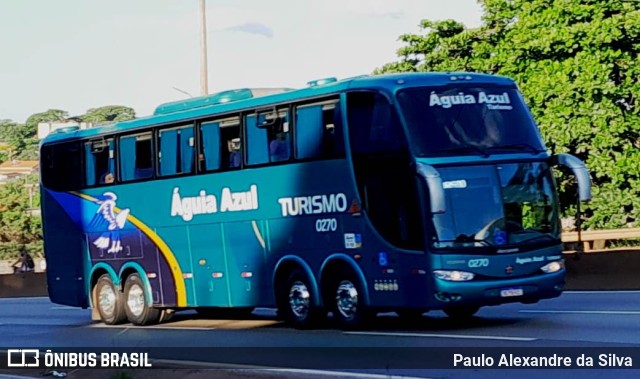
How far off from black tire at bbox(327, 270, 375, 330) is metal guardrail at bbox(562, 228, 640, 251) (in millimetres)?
10753

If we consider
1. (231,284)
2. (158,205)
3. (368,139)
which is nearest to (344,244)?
(368,139)

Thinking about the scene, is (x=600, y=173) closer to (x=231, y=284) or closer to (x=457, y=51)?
(x=457, y=51)

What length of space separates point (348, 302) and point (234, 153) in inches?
140

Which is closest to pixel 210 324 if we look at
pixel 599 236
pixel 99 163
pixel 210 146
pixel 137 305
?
pixel 137 305

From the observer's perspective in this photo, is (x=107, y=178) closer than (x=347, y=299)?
No

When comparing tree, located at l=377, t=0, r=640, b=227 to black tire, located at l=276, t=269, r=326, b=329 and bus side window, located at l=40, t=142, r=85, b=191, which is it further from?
black tire, located at l=276, t=269, r=326, b=329

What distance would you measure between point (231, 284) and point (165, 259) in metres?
2.04

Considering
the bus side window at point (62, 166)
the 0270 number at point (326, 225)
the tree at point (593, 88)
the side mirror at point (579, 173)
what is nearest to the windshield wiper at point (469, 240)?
the side mirror at point (579, 173)

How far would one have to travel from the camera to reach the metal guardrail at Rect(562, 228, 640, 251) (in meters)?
29.1

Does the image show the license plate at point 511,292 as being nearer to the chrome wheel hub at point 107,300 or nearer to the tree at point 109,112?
the chrome wheel hub at point 107,300

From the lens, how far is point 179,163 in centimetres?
2308

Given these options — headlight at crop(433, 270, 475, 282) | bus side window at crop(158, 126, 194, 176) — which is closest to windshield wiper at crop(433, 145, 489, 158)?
headlight at crop(433, 270, 475, 282)

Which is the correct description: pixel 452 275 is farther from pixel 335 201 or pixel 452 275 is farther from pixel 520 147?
pixel 335 201

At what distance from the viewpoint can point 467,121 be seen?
18672mm
